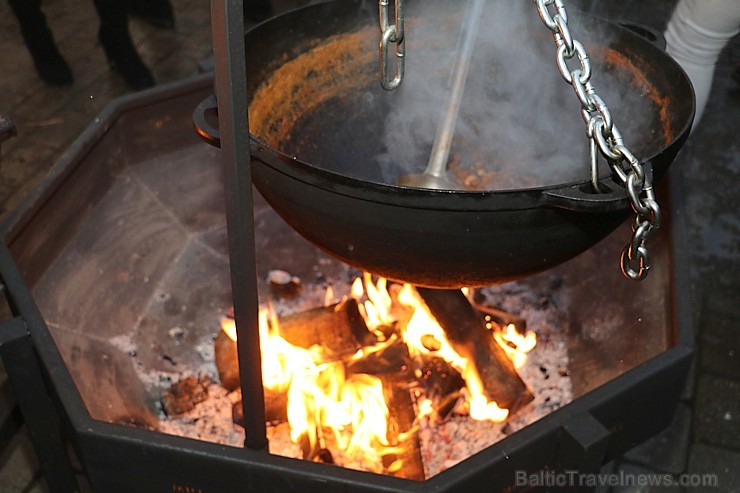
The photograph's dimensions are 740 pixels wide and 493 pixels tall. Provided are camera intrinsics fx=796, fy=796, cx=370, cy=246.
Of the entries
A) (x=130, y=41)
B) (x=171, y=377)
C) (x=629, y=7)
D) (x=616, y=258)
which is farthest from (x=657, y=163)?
(x=629, y=7)

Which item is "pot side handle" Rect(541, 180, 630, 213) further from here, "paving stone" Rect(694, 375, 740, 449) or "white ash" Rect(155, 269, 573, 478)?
"paving stone" Rect(694, 375, 740, 449)

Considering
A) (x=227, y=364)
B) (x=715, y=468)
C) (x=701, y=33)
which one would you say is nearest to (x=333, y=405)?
(x=227, y=364)

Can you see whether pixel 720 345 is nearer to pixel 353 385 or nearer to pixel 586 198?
pixel 353 385

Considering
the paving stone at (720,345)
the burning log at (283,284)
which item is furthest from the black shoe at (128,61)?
the paving stone at (720,345)

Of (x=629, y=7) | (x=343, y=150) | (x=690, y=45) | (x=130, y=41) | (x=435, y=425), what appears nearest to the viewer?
(x=343, y=150)

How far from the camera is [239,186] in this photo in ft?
3.85

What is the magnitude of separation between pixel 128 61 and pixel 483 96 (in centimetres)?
242

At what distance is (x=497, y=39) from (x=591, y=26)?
0.77 ft

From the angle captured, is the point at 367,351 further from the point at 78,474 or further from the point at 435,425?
the point at 78,474

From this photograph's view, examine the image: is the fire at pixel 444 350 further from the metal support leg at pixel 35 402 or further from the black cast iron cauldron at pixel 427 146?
the metal support leg at pixel 35 402

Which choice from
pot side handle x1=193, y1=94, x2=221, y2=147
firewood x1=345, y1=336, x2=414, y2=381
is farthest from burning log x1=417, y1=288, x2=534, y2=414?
pot side handle x1=193, y1=94, x2=221, y2=147

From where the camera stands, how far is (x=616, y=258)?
210 centimetres

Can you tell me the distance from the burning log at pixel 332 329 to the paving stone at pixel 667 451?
0.78m

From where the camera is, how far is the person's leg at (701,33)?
7.92ft
